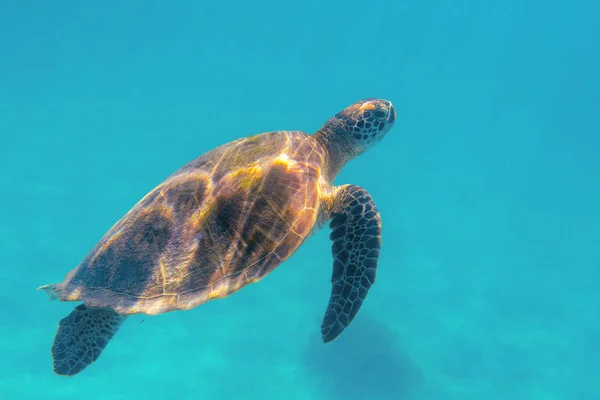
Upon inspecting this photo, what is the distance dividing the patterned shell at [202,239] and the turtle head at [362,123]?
1.86 m

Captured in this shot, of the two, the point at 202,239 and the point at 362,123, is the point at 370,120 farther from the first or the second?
the point at 202,239

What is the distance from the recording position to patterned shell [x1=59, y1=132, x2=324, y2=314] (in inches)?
181

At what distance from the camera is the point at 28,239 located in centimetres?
1573

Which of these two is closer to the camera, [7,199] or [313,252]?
[313,252]

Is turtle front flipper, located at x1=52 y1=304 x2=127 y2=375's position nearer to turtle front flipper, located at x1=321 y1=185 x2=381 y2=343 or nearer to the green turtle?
the green turtle

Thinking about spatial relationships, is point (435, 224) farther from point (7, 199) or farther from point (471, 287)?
point (7, 199)

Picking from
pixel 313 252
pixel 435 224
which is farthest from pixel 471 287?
pixel 313 252

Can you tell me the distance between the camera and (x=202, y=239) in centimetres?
468

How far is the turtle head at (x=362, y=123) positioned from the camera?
6863 mm

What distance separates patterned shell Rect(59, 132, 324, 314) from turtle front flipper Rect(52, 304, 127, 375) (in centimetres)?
50

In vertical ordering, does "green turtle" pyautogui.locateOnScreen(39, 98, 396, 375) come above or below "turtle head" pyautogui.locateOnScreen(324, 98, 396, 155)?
below

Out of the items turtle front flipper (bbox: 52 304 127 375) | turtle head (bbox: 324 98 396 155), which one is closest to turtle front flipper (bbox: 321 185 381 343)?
turtle head (bbox: 324 98 396 155)

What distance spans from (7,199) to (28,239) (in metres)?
3.47

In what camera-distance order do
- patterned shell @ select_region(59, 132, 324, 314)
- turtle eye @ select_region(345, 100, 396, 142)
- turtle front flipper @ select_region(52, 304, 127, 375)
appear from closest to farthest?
patterned shell @ select_region(59, 132, 324, 314) < turtle front flipper @ select_region(52, 304, 127, 375) < turtle eye @ select_region(345, 100, 396, 142)
